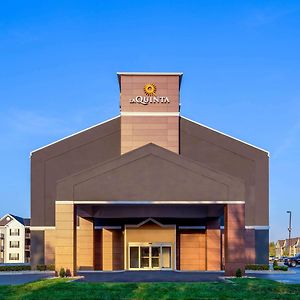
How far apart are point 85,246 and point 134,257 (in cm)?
394

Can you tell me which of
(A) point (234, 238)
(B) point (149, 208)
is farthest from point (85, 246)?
(A) point (234, 238)

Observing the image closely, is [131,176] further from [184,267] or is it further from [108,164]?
[184,267]

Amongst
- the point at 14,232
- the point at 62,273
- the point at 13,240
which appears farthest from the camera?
the point at 14,232

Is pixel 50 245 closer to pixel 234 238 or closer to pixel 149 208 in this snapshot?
pixel 149 208

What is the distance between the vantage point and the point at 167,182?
1415 inches

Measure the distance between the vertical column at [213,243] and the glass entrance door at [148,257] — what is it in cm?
311

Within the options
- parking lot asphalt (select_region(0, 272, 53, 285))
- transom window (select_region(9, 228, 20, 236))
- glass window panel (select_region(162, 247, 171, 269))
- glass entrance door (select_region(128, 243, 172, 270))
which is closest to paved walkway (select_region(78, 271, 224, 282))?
parking lot asphalt (select_region(0, 272, 53, 285))

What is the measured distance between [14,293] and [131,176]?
45.2ft

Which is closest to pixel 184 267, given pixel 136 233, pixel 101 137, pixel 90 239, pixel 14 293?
pixel 136 233

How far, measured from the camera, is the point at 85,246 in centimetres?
4600

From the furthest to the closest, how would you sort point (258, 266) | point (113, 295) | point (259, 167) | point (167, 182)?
point (259, 167)
point (258, 266)
point (167, 182)
point (113, 295)

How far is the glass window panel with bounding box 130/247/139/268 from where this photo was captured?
148 feet

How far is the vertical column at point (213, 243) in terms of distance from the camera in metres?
45.9

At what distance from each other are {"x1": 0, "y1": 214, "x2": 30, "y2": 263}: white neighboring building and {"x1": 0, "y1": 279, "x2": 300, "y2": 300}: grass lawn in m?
98.0
